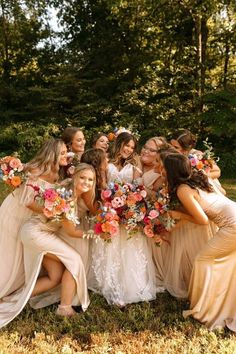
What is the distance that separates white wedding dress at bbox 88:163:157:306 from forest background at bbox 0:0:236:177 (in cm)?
1012

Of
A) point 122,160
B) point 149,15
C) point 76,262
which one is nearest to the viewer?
point 76,262

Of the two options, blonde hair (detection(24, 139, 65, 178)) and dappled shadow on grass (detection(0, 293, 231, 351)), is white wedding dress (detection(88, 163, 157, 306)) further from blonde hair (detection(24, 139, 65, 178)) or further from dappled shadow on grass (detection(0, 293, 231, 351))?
blonde hair (detection(24, 139, 65, 178))

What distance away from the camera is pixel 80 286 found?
4.54 meters

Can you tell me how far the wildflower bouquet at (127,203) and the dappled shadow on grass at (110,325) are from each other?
2.99ft

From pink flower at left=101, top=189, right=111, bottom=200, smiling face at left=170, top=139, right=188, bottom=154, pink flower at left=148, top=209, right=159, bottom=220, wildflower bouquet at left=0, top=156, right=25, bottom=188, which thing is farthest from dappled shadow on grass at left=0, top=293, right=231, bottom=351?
smiling face at left=170, top=139, right=188, bottom=154

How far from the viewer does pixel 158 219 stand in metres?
4.73

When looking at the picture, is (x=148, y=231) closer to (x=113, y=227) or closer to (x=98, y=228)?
(x=113, y=227)

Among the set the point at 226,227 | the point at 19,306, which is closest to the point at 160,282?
the point at 226,227

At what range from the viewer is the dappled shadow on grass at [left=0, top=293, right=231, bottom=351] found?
3.94 meters

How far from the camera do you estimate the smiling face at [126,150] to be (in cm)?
555

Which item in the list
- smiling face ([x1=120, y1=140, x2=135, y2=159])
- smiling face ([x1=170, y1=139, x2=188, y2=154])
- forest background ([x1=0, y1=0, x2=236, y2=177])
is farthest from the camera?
forest background ([x1=0, y1=0, x2=236, y2=177])

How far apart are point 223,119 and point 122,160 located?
7.69m

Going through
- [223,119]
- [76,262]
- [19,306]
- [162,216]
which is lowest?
[19,306]

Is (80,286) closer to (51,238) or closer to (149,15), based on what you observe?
(51,238)
